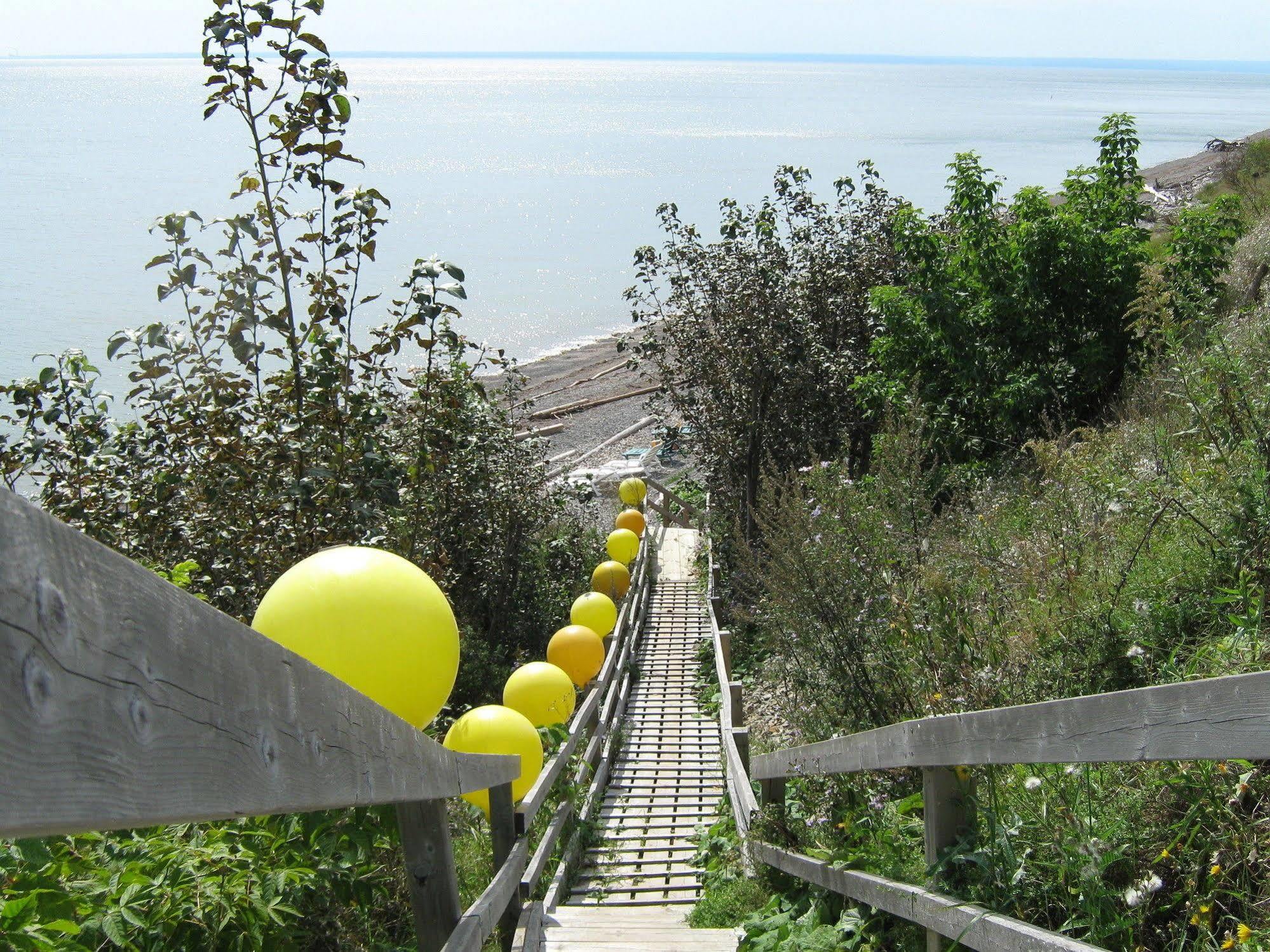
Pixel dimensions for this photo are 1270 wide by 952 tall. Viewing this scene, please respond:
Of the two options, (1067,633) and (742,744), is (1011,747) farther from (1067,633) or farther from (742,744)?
(742,744)

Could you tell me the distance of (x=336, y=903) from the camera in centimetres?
306

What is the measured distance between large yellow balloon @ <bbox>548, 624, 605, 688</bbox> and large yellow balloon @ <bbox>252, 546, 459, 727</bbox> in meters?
6.10

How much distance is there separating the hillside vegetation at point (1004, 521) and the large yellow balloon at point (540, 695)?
1.57 meters

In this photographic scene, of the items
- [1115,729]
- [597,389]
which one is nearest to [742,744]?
[1115,729]

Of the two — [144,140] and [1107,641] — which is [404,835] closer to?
[1107,641]

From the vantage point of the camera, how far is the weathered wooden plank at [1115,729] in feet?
4.88

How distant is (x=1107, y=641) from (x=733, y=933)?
6.53ft

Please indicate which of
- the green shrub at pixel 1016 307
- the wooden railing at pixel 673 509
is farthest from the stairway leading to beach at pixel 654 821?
the wooden railing at pixel 673 509

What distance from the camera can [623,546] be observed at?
14.4 meters

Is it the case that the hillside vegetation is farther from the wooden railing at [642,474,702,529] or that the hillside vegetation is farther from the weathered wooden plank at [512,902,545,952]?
→ the wooden railing at [642,474,702,529]

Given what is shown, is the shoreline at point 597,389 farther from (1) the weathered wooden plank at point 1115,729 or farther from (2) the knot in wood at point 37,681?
(2) the knot in wood at point 37,681

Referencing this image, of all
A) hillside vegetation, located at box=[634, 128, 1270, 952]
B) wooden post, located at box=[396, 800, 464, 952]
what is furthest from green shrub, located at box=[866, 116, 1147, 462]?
wooden post, located at box=[396, 800, 464, 952]

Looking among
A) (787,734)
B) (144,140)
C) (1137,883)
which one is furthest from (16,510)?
(144,140)

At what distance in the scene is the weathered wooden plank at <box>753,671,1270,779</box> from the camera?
1.49 meters
